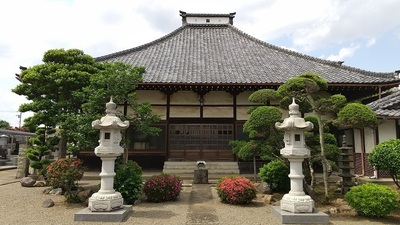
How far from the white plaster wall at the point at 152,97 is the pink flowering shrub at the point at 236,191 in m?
7.46

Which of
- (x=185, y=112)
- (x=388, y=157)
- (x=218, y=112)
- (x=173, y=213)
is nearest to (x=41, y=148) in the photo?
(x=185, y=112)

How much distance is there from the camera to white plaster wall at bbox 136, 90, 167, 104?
15.0 m

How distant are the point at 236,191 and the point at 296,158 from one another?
7.72 ft

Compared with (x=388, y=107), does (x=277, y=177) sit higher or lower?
lower

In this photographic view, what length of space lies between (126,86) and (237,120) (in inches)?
292

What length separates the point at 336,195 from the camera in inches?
390

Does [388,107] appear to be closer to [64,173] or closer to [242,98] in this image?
[242,98]

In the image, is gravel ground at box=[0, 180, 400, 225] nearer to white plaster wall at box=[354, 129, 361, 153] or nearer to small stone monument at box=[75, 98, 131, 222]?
small stone monument at box=[75, 98, 131, 222]

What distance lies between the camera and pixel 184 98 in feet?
49.3

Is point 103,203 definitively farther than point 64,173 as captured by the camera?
No

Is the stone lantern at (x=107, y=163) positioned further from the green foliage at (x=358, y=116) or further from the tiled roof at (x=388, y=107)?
the tiled roof at (x=388, y=107)

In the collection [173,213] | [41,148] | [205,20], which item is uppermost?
[205,20]

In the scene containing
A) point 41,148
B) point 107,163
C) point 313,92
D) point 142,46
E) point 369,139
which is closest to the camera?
point 107,163

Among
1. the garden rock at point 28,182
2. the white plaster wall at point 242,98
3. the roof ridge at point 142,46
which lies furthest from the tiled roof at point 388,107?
the garden rock at point 28,182
